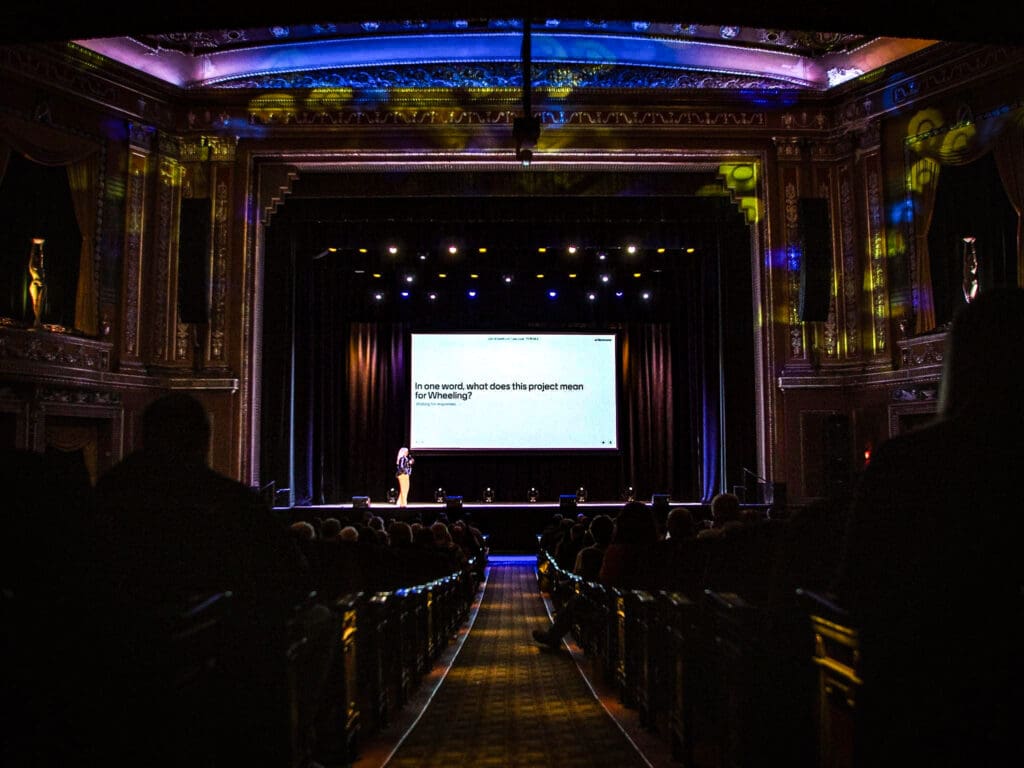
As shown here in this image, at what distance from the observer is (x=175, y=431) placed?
2.40 meters

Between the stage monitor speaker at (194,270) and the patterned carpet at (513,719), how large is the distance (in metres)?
7.30

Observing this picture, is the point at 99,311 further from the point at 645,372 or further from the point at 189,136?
the point at 645,372

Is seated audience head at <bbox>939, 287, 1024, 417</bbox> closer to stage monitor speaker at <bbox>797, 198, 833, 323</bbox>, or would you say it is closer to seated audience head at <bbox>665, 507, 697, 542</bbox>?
seated audience head at <bbox>665, 507, 697, 542</bbox>

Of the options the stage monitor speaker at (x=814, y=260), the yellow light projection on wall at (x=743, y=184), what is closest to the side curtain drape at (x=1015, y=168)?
the stage monitor speaker at (x=814, y=260)

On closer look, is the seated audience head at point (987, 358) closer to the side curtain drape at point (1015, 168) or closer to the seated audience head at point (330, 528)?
the seated audience head at point (330, 528)

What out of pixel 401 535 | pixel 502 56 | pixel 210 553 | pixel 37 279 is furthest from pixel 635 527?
pixel 502 56

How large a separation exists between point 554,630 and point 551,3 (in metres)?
4.50

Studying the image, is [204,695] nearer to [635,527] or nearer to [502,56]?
[635,527]

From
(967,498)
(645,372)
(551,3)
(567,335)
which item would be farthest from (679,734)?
(645,372)

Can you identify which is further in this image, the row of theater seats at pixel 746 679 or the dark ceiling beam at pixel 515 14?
the dark ceiling beam at pixel 515 14

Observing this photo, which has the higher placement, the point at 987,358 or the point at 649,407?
the point at 649,407

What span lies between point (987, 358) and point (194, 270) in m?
11.6

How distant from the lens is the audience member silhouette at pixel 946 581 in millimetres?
1611

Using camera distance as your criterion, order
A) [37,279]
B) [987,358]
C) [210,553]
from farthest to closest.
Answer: [37,279]
[210,553]
[987,358]
